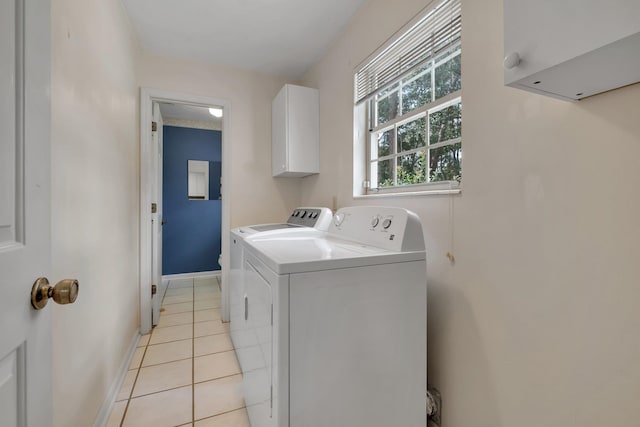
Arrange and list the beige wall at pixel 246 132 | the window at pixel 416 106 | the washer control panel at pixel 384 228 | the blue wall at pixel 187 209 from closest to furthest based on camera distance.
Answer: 1. the washer control panel at pixel 384 228
2. the window at pixel 416 106
3. the beige wall at pixel 246 132
4. the blue wall at pixel 187 209

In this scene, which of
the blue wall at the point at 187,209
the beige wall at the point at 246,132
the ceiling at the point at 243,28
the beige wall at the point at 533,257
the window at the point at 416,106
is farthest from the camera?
the blue wall at the point at 187,209

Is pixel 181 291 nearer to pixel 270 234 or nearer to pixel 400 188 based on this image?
pixel 270 234

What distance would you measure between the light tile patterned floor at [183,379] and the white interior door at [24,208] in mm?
1049

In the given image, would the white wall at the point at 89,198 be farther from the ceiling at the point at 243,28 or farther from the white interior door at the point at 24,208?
the white interior door at the point at 24,208

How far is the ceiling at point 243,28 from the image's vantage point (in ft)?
6.00

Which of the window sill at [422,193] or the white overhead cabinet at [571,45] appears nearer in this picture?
the white overhead cabinet at [571,45]

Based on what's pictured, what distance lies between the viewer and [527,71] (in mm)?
631

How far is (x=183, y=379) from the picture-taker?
1.77 metres

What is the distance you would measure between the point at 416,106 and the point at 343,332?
3.99 ft

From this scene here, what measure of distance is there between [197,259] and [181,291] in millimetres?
655

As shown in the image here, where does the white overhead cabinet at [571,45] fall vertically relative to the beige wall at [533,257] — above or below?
above

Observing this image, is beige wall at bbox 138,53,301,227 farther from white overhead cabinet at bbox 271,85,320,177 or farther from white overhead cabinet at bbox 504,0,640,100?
white overhead cabinet at bbox 504,0,640,100

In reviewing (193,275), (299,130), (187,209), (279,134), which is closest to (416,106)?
(299,130)

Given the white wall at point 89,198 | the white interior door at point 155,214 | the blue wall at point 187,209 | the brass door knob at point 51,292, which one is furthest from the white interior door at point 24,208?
the blue wall at point 187,209
